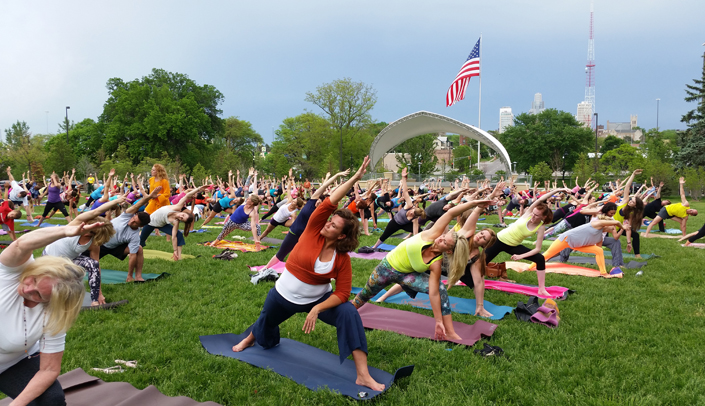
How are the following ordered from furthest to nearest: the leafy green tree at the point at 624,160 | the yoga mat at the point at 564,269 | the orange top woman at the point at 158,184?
1. the leafy green tree at the point at 624,160
2. the orange top woman at the point at 158,184
3. the yoga mat at the point at 564,269

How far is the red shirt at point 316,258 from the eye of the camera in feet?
12.1

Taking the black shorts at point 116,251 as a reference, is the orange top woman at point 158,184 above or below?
above

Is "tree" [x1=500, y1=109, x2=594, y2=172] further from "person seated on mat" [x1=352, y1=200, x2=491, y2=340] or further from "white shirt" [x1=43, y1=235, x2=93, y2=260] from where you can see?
"white shirt" [x1=43, y1=235, x2=93, y2=260]

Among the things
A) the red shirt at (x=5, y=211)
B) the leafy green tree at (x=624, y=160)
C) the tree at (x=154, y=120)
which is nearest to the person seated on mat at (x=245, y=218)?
the red shirt at (x=5, y=211)

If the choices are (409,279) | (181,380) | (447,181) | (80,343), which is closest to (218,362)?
(181,380)

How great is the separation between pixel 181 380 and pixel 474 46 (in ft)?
111

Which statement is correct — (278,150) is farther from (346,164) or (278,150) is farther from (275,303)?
(275,303)

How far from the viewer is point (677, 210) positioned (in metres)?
12.5

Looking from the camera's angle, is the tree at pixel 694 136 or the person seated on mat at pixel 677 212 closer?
the person seated on mat at pixel 677 212

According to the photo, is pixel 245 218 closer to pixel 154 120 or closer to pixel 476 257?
pixel 476 257

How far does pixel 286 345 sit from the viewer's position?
4.45m

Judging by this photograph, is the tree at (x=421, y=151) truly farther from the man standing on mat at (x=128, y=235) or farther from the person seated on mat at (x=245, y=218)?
the man standing on mat at (x=128, y=235)

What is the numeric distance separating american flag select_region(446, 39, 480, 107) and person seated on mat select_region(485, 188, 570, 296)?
27.0 meters

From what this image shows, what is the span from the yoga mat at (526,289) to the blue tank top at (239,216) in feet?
18.7
